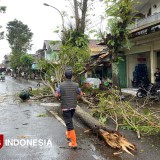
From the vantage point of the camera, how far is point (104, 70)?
3175 centimetres

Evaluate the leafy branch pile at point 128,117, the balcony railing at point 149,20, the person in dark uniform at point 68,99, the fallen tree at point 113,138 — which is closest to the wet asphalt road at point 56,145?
the fallen tree at point 113,138

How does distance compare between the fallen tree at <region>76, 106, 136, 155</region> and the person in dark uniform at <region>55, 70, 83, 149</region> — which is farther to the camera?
the person in dark uniform at <region>55, 70, 83, 149</region>

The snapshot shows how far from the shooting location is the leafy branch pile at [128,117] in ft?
30.0

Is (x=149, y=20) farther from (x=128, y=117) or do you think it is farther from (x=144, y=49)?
(x=128, y=117)

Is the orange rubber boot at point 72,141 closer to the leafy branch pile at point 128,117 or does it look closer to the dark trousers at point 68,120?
the dark trousers at point 68,120

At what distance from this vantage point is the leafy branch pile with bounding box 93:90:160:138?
9.15 metres

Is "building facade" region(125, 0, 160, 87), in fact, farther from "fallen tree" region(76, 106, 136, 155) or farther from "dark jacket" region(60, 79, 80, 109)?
A: "dark jacket" region(60, 79, 80, 109)

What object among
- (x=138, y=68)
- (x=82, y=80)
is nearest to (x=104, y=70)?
(x=138, y=68)

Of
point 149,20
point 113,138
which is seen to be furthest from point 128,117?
point 149,20

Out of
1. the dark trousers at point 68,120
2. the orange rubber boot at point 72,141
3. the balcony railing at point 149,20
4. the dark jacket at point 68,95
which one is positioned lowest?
the orange rubber boot at point 72,141

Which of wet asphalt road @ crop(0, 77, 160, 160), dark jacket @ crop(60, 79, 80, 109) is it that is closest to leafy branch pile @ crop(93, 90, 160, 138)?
wet asphalt road @ crop(0, 77, 160, 160)

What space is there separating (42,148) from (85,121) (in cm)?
300

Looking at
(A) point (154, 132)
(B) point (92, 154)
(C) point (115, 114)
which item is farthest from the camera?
(C) point (115, 114)

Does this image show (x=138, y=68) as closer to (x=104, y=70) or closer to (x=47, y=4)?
(x=104, y=70)
